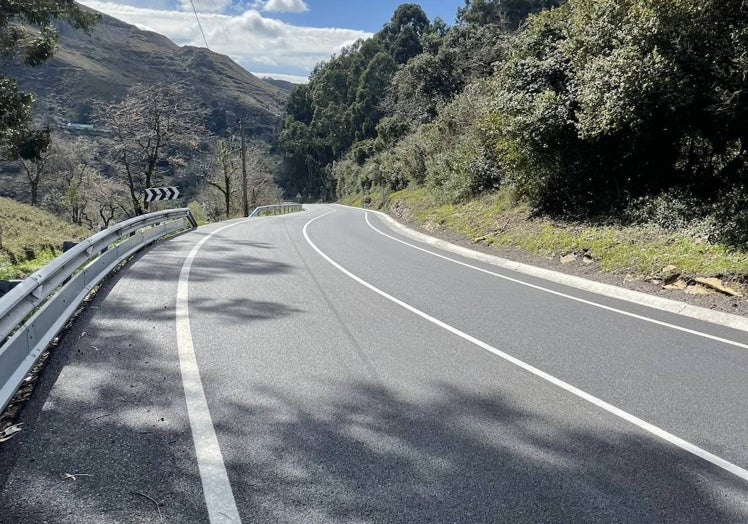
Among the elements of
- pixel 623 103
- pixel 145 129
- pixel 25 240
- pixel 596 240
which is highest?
pixel 145 129

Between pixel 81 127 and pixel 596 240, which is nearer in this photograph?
pixel 596 240

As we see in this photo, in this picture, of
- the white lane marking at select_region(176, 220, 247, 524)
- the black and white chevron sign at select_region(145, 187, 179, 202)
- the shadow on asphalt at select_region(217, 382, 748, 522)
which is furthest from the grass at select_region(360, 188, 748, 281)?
the black and white chevron sign at select_region(145, 187, 179, 202)

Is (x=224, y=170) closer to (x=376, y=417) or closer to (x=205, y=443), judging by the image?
(x=376, y=417)

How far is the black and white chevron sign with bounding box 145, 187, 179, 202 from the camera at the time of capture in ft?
68.1

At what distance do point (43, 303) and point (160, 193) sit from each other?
15680 millimetres

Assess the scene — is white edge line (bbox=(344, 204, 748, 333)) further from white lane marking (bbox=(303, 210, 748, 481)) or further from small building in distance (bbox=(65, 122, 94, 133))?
small building in distance (bbox=(65, 122, 94, 133))

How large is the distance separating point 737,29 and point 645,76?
69.6 inches

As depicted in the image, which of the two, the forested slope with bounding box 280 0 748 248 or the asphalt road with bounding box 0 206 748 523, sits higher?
the forested slope with bounding box 280 0 748 248

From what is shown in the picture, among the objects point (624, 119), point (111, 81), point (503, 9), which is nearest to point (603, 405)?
point (624, 119)

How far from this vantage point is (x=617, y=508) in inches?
116

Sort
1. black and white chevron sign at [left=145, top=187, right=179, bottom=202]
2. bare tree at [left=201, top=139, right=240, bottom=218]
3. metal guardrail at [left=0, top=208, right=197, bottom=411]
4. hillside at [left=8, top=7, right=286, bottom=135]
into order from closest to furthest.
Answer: metal guardrail at [left=0, top=208, right=197, bottom=411] < black and white chevron sign at [left=145, top=187, right=179, bottom=202] < bare tree at [left=201, top=139, right=240, bottom=218] < hillside at [left=8, top=7, right=286, bottom=135]

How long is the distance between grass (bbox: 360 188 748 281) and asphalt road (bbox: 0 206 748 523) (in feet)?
7.79

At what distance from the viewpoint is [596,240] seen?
1186 cm

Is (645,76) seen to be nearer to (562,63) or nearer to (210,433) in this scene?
(562,63)
